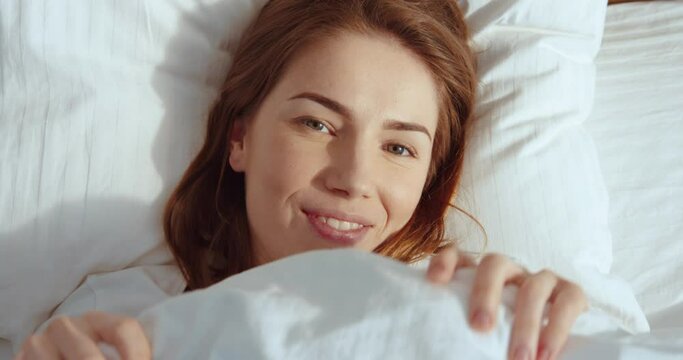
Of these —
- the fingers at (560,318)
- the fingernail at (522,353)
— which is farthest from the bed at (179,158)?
the fingernail at (522,353)

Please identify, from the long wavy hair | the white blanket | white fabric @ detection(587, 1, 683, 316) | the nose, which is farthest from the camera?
white fabric @ detection(587, 1, 683, 316)

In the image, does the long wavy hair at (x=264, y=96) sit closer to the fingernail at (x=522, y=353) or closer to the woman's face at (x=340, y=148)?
the woman's face at (x=340, y=148)

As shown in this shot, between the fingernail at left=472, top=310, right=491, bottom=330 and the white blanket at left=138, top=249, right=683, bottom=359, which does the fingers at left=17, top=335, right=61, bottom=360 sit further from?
the fingernail at left=472, top=310, right=491, bottom=330

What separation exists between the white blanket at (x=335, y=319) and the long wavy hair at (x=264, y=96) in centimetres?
40

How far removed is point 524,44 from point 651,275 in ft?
1.30

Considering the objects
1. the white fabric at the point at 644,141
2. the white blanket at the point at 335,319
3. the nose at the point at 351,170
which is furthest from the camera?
the white fabric at the point at 644,141

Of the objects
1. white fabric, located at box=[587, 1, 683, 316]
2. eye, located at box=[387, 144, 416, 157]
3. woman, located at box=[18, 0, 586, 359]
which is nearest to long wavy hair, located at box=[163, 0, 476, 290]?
woman, located at box=[18, 0, 586, 359]

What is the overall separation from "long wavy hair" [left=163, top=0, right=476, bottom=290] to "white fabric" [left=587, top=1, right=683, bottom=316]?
0.95 feet

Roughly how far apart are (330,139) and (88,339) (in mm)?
392

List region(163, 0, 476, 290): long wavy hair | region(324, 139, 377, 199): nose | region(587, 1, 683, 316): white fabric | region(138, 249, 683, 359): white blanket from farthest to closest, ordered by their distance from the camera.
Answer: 1. region(587, 1, 683, 316): white fabric
2. region(163, 0, 476, 290): long wavy hair
3. region(324, 139, 377, 199): nose
4. region(138, 249, 683, 359): white blanket

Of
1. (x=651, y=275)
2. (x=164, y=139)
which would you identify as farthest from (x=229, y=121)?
(x=651, y=275)

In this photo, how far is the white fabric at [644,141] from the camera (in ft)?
4.25

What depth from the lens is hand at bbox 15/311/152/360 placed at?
0.78m

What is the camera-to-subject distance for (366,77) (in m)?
1.08
